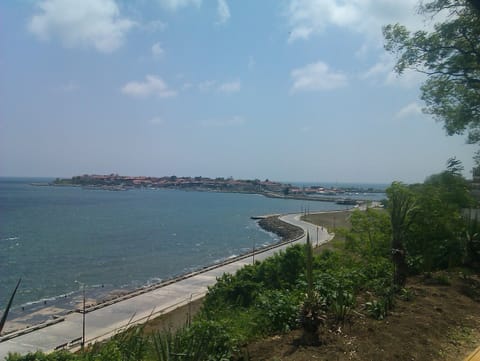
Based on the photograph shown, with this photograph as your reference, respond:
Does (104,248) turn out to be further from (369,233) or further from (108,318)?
(369,233)

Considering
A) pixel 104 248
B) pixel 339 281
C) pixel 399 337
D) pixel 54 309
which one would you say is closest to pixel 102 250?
pixel 104 248

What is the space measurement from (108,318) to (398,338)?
71.8 ft

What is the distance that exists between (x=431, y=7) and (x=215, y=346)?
10.7 meters

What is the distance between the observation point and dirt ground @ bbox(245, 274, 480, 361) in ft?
16.0

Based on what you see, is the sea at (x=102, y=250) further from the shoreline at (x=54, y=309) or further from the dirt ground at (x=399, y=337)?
the dirt ground at (x=399, y=337)

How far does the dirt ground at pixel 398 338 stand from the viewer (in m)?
4.88

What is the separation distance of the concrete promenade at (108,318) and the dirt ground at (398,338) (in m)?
9.36

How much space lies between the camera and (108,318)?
2394 cm

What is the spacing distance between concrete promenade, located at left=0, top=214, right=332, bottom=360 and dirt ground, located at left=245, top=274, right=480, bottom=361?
30.7 feet

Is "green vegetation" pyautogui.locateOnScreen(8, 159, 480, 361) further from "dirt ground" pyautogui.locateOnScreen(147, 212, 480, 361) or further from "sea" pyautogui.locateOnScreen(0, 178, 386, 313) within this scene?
"sea" pyautogui.locateOnScreen(0, 178, 386, 313)

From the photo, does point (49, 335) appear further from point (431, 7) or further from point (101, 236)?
point (101, 236)

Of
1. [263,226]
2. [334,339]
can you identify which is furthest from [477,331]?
[263,226]

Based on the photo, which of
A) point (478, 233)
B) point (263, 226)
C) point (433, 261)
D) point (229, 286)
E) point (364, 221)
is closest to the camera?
point (433, 261)

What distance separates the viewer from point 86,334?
20.9 metres
